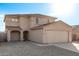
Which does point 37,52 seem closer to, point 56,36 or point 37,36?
point 56,36

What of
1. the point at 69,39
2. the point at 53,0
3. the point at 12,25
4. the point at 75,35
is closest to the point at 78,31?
the point at 75,35

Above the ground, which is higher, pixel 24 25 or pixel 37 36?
pixel 24 25

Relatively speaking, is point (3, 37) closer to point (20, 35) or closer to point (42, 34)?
point (20, 35)

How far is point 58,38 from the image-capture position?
21.5 meters

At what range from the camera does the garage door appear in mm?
20730

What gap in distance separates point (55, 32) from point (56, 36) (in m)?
0.61

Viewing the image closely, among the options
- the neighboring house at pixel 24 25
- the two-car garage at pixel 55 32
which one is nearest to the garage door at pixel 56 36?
the two-car garage at pixel 55 32

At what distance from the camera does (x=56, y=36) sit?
21.4 meters

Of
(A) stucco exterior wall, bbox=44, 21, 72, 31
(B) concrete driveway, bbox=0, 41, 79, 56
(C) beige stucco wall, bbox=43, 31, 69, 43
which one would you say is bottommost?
(B) concrete driveway, bbox=0, 41, 79, 56

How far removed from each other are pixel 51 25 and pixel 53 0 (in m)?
11.8

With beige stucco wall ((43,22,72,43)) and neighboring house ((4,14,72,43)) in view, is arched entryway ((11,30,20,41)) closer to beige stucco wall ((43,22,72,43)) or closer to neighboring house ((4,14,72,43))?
neighboring house ((4,14,72,43))

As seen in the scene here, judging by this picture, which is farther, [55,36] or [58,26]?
[58,26]

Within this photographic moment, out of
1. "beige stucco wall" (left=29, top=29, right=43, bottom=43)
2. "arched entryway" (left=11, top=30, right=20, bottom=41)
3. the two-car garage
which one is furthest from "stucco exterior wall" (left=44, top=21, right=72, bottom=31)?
"arched entryway" (left=11, top=30, right=20, bottom=41)

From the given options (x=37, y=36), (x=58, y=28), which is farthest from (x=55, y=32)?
(x=37, y=36)
